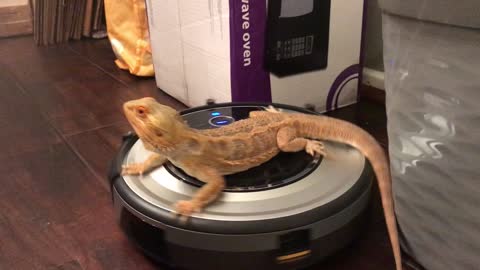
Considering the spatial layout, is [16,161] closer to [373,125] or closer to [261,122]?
[261,122]

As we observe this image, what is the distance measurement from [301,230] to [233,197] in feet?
0.37

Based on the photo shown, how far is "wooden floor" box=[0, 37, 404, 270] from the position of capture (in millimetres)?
770

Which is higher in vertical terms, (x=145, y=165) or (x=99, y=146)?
(x=145, y=165)

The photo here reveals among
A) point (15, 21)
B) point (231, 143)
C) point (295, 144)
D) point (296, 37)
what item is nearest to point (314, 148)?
point (295, 144)

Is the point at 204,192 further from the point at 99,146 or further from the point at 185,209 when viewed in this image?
the point at 99,146

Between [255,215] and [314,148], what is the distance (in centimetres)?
A: 21

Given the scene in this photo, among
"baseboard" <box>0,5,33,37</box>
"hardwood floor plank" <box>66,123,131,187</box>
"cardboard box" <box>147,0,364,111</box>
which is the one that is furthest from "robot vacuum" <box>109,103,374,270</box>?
"baseboard" <box>0,5,33,37</box>

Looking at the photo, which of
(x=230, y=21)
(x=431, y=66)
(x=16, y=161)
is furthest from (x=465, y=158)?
(x=16, y=161)

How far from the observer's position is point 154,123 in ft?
2.33

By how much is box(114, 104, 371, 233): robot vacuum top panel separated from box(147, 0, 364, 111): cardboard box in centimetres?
30

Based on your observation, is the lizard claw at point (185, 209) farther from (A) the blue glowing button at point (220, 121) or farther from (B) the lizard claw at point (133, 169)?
(A) the blue glowing button at point (220, 121)

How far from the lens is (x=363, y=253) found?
76 centimetres

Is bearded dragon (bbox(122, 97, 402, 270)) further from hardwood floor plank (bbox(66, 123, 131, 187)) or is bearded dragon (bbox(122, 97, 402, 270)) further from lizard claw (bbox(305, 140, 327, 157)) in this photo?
hardwood floor plank (bbox(66, 123, 131, 187))

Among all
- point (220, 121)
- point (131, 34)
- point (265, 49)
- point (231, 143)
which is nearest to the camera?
point (231, 143)
